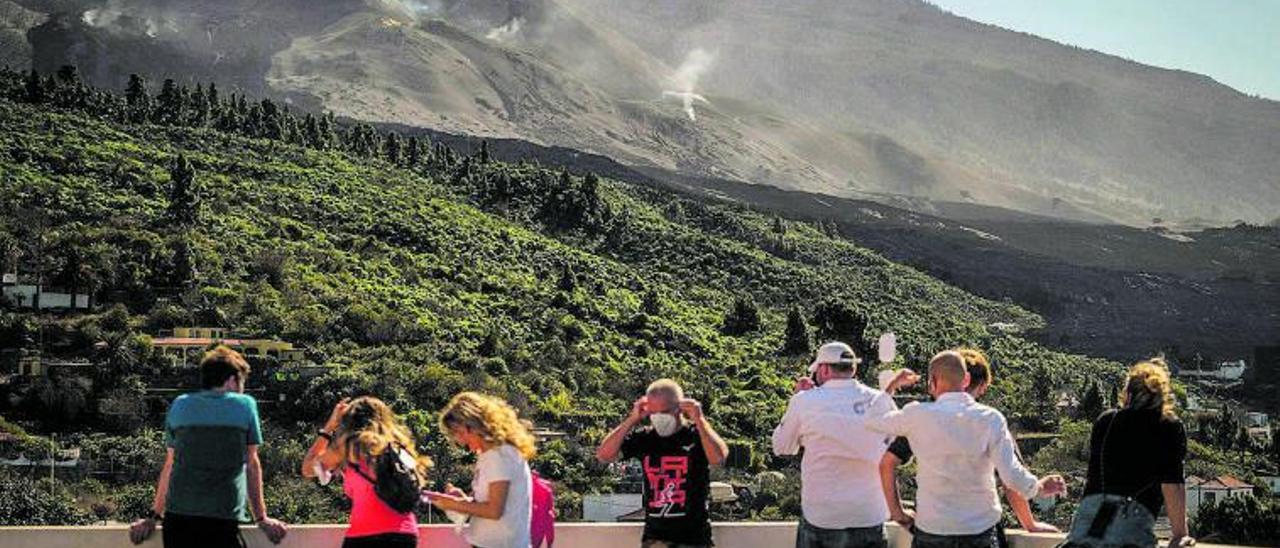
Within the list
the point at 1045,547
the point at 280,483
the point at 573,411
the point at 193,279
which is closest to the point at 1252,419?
the point at 573,411

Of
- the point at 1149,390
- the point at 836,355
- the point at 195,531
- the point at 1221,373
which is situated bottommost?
the point at 1221,373

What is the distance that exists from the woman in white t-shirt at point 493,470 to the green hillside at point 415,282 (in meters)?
27.2

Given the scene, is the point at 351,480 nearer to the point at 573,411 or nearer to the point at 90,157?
the point at 573,411

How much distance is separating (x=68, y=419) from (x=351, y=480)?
40564 millimetres

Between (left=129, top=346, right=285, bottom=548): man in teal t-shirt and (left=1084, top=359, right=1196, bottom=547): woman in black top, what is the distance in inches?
129

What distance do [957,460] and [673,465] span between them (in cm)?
115

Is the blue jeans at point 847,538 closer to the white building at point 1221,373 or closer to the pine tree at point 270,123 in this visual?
the pine tree at point 270,123

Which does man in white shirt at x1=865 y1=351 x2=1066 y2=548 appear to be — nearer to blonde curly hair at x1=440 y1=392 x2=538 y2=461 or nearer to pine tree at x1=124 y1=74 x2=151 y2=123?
blonde curly hair at x1=440 y1=392 x2=538 y2=461

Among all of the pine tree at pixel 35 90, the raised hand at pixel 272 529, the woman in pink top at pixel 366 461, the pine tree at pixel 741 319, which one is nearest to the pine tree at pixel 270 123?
the pine tree at pixel 35 90

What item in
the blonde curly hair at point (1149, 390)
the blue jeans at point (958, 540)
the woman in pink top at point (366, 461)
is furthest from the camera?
the blue jeans at point (958, 540)

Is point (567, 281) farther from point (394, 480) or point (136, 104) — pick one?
point (394, 480)

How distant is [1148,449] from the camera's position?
652cm

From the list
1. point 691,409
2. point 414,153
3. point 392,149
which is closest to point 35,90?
point 392,149

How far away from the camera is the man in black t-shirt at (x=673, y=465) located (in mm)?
7059
